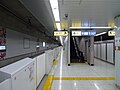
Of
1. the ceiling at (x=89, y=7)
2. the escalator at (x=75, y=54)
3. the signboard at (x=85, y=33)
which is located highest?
the ceiling at (x=89, y=7)

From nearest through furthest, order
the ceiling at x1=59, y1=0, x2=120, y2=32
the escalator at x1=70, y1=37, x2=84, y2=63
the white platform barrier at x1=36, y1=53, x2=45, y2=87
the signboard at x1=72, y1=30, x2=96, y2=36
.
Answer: the ceiling at x1=59, y1=0, x2=120, y2=32 → the white platform barrier at x1=36, y1=53, x2=45, y2=87 → the signboard at x1=72, y1=30, x2=96, y2=36 → the escalator at x1=70, y1=37, x2=84, y2=63

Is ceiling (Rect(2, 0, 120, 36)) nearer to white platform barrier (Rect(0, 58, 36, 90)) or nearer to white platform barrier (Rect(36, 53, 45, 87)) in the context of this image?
white platform barrier (Rect(36, 53, 45, 87))

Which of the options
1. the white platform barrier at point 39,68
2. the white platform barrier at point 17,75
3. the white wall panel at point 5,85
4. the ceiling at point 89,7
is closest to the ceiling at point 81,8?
the ceiling at point 89,7

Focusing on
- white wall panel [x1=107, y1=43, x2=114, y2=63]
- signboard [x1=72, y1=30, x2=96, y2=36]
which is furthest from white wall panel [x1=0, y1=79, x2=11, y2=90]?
white wall panel [x1=107, y1=43, x2=114, y2=63]

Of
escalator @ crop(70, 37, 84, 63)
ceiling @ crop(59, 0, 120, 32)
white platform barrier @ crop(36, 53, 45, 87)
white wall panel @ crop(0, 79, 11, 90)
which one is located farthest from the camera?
escalator @ crop(70, 37, 84, 63)

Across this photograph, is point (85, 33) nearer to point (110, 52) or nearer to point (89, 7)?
point (110, 52)

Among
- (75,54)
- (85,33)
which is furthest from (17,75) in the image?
(75,54)

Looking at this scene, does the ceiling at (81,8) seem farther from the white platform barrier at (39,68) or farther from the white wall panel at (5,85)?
the white wall panel at (5,85)

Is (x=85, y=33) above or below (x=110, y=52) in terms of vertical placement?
above

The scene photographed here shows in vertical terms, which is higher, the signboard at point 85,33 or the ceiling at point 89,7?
the ceiling at point 89,7

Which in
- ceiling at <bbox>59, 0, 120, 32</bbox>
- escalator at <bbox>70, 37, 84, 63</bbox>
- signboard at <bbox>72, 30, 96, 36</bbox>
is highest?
ceiling at <bbox>59, 0, 120, 32</bbox>

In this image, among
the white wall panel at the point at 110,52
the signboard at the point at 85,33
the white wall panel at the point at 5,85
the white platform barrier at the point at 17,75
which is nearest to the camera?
the white wall panel at the point at 5,85

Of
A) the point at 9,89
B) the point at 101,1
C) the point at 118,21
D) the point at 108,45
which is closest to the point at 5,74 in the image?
the point at 9,89

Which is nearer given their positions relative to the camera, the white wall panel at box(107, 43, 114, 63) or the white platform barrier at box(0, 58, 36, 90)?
the white platform barrier at box(0, 58, 36, 90)
